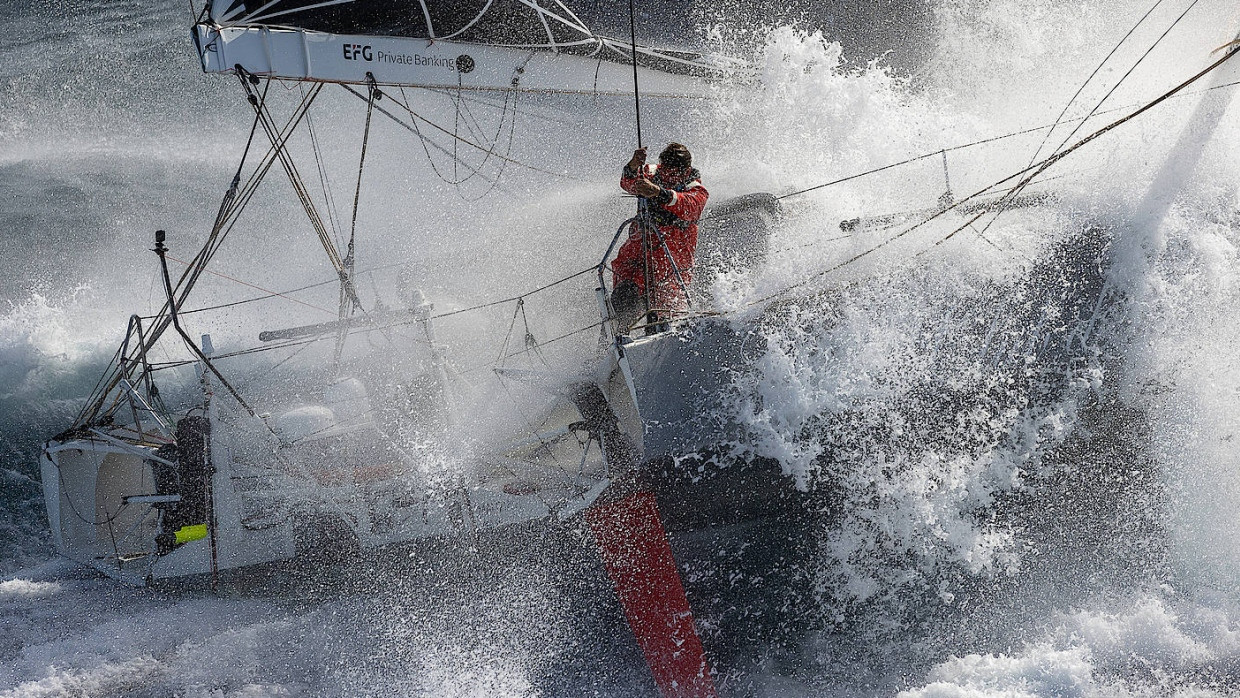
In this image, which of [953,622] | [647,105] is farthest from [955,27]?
[953,622]

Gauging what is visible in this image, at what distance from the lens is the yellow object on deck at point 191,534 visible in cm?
526

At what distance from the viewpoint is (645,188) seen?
13.8ft

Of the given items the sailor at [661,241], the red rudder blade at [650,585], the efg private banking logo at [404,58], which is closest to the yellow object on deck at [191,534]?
the red rudder blade at [650,585]

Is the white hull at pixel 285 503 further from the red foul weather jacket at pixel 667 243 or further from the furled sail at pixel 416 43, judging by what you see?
the furled sail at pixel 416 43

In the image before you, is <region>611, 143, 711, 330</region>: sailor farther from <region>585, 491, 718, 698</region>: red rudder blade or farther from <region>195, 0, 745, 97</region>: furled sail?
Answer: <region>195, 0, 745, 97</region>: furled sail

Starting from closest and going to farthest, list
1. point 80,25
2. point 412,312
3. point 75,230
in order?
1. point 412,312
2. point 75,230
3. point 80,25

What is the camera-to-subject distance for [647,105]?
8164mm

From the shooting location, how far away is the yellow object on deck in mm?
5263

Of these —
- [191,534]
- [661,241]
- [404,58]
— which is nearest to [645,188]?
[661,241]

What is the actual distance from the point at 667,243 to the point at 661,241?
357 millimetres

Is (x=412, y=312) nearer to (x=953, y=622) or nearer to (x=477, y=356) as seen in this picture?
(x=477, y=356)

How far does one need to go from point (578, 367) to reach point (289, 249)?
5.81m

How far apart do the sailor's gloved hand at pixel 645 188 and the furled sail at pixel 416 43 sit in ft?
7.40

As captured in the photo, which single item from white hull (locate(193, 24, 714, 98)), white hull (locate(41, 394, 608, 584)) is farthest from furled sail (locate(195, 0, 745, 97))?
white hull (locate(41, 394, 608, 584))
